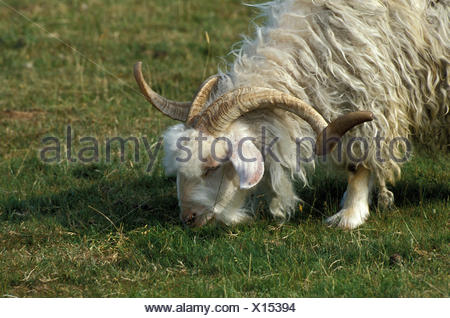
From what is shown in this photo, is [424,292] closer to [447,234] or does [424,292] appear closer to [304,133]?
[447,234]

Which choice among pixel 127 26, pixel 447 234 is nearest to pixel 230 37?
pixel 127 26

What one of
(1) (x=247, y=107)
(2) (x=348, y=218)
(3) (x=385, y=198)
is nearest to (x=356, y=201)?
(2) (x=348, y=218)

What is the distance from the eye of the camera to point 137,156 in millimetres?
6727

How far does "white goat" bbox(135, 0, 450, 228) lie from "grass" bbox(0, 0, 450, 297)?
14.7 inches

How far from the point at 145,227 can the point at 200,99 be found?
1014mm

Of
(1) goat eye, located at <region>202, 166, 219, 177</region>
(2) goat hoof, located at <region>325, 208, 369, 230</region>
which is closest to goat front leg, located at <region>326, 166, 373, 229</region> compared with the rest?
(2) goat hoof, located at <region>325, 208, 369, 230</region>

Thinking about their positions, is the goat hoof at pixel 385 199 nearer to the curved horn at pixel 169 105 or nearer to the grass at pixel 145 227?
the grass at pixel 145 227

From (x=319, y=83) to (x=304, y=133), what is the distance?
14.5 inches

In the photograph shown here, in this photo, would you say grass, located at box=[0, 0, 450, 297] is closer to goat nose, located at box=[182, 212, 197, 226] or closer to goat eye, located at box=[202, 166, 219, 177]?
goat nose, located at box=[182, 212, 197, 226]

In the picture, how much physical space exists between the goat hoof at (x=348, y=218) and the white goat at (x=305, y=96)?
12 millimetres

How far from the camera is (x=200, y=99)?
497cm

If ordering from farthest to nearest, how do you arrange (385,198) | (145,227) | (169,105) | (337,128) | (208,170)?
(385,198), (169,105), (145,227), (208,170), (337,128)

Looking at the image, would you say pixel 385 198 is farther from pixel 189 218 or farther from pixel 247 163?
pixel 189 218

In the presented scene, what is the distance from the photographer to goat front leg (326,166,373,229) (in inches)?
206
